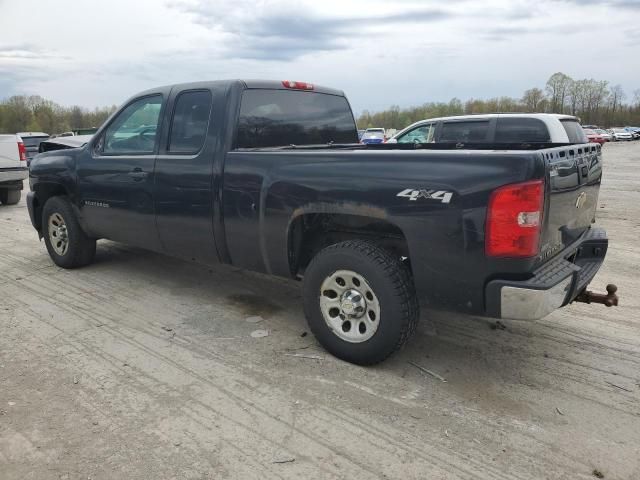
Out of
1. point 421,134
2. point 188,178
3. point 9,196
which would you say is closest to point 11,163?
point 9,196

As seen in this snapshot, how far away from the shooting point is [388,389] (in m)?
3.33

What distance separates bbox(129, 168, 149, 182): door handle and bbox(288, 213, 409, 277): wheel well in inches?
68.1

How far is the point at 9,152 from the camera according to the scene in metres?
11.0

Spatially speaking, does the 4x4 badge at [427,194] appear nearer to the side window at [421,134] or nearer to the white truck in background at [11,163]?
the side window at [421,134]

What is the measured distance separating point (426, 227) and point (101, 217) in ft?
12.0

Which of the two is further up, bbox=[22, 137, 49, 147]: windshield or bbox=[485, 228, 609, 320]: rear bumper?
bbox=[22, 137, 49, 147]: windshield

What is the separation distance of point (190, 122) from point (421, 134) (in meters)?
5.85

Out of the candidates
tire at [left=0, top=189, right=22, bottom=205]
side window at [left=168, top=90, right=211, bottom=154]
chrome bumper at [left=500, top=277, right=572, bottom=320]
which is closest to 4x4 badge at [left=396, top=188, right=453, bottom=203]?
chrome bumper at [left=500, top=277, right=572, bottom=320]

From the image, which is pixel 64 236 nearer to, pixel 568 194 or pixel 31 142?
pixel 568 194

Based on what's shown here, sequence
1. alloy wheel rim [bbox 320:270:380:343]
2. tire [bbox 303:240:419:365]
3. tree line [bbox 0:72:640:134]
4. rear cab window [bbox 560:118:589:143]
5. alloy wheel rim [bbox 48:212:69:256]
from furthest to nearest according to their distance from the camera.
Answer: tree line [bbox 0:72:640:134], rear cab window [bbox 560:118:589:143], alloy wheel rim [bbox 48:212:69:256], alloy wheel rim [bbox 320:270:380:343], tire [bbox 303:240:419:365]

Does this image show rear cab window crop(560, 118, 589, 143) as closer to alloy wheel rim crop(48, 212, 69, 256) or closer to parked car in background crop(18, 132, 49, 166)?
alloy wheel rim crop(48, 212, 69, 256)

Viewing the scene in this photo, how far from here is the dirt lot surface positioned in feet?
8.69

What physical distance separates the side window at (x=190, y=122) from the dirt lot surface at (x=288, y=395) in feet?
4.79

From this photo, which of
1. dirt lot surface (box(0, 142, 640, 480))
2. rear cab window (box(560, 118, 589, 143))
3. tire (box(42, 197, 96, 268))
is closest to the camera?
dirt lot surface (box(0, 142, 640, 480))
